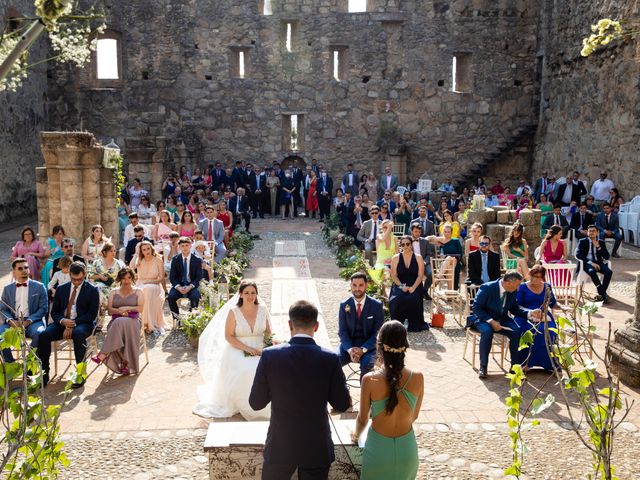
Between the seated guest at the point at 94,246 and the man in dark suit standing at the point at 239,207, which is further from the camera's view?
the man in dark suit standing at the point at 239,207

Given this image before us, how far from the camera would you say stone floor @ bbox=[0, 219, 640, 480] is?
17.9 ft

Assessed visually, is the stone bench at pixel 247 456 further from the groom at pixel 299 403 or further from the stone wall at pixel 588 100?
the stone wall at pixel 588 100

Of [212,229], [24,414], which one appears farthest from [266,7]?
[24,414]

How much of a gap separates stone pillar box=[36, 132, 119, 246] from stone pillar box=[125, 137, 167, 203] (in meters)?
6.89

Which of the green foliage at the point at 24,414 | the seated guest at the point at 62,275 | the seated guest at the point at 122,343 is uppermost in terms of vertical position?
the green foliage at the point at 24,414

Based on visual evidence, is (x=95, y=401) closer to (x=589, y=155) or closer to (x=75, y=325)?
(x=75, y=325)

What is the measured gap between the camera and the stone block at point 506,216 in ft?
40.6

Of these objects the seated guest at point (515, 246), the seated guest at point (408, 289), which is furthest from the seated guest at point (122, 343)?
the seated guest at point (515, 246)

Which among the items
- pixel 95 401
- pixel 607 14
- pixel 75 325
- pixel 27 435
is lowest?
pixel 95 401

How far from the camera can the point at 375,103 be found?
24047 millimetres

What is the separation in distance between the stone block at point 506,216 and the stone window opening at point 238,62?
14233mm

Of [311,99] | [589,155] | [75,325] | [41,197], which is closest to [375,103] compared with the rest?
[311,99]

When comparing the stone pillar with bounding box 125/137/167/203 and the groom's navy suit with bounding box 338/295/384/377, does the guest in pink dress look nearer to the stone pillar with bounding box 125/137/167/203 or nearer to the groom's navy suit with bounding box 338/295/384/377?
the groom's navy suit with bounding box 338/295/384/377

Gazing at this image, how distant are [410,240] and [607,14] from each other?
1241 centimetres
